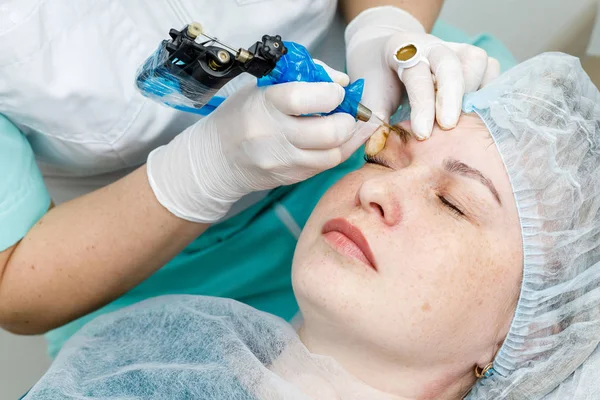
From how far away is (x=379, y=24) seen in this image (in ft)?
4.57

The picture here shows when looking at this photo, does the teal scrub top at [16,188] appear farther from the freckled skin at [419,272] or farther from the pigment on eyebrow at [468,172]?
the pigment on eyebrow at [468,172]

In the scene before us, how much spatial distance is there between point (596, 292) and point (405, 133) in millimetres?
453

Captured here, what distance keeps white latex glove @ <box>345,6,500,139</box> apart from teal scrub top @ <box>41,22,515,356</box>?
0.32 metres

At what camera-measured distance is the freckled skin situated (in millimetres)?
999

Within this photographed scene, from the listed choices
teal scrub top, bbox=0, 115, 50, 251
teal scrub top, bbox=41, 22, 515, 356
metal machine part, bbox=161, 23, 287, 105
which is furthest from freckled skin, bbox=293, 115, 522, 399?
teal scrub top, bbox=0, 115, 50, 251

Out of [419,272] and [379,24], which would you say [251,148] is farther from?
[379,24]

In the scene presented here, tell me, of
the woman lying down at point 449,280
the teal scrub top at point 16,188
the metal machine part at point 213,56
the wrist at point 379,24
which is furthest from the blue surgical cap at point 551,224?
the teal scrub top at point 16,188

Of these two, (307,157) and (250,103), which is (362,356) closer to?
(307,157)

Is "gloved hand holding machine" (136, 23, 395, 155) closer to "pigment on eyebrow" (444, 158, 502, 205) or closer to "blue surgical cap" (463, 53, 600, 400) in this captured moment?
"pigment on eyebrow" (444, 158, 502, 205)

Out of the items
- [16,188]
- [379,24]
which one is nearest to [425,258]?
[379,24]

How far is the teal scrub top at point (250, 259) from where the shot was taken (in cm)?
153

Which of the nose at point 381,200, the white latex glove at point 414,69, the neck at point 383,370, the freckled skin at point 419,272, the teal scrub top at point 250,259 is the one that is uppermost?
the white latex glove at point 414,69

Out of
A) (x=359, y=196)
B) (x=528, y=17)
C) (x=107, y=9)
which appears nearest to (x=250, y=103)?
(x=359, y=196)

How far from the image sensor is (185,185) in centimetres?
117
